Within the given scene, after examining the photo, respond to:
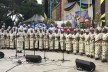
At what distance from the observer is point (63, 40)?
1903 cm

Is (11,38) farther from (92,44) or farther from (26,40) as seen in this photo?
(92,44)

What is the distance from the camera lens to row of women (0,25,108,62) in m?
15.1

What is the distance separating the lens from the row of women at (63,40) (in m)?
15.1

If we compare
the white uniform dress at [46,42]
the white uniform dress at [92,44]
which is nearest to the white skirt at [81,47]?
the white uniform dress at [92,44]

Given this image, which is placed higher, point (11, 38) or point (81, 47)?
point (11, 38)

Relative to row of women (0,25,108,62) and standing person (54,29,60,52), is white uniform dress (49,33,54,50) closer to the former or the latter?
row of women (0,25,108,62)

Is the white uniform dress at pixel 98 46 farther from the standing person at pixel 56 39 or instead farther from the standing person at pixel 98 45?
the standing person at pixel 56 39

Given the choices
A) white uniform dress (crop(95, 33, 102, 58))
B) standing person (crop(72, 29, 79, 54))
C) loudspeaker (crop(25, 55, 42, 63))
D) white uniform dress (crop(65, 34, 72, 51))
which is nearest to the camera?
loudspeaker (crop(25, 55, 42, 63))

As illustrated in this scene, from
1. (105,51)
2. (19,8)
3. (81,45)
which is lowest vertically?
(105,51)

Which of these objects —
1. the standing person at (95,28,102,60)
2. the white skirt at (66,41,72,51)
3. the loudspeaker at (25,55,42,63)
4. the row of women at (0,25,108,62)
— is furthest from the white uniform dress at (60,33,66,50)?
the loudspeaker at (25,55,42,63)

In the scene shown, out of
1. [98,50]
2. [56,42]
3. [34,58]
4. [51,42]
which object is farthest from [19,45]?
[98,50]

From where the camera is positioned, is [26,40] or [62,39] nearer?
[62,39]

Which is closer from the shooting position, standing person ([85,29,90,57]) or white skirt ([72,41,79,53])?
standing person ([85,29,90,57])

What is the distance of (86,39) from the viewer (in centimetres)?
1653
